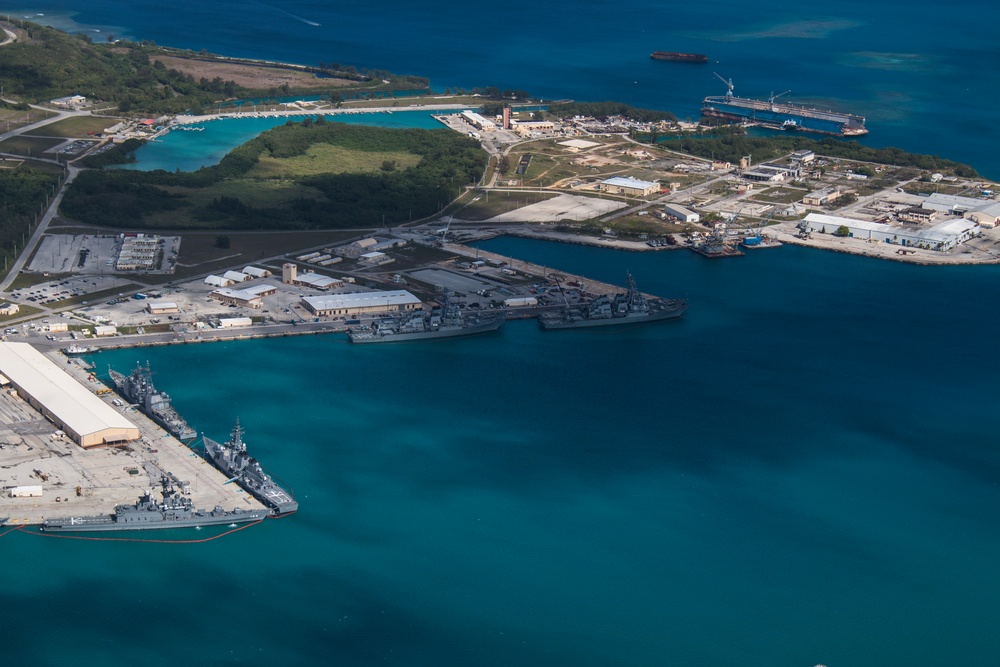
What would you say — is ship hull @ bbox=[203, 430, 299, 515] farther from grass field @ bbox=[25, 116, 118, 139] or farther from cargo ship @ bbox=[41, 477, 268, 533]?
grass field @ bbox=[25, 116, 118, 139]

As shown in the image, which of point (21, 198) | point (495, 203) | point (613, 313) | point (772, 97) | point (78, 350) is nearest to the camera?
point (78, 350)

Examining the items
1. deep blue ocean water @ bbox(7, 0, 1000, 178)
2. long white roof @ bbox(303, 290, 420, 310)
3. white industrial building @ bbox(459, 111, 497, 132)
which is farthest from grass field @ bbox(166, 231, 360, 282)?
deep blue ocean water @ bbox(7, 0, 1000, 178)

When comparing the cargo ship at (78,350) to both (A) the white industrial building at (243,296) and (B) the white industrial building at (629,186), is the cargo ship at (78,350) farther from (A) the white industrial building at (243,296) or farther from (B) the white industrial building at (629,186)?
(B) the white industrial building at (629,186)

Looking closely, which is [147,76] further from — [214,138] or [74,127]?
[214,138]

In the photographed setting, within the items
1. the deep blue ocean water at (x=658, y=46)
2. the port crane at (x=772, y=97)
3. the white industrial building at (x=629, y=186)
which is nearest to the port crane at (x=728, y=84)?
the deep blue ocean water at (x=658, y=46)

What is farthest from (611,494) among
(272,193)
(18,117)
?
(18,117)

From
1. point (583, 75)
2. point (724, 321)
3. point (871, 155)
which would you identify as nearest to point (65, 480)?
point (724, 321)
